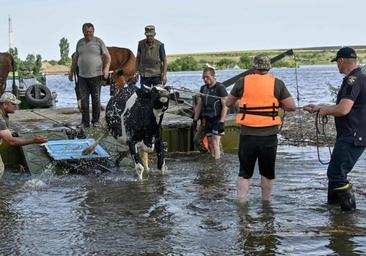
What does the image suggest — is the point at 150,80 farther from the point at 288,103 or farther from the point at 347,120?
the point at 347,120

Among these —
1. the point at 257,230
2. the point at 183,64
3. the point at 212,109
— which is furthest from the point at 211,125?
the point at 183,64

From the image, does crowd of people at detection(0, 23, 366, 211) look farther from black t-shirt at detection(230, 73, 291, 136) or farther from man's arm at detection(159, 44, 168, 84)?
man's arm at detection(159, 44, 168, 84)

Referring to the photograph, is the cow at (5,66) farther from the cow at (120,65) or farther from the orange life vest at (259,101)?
the orange life vest at (259,101)

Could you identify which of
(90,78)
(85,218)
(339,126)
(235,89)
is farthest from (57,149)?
(339,126)

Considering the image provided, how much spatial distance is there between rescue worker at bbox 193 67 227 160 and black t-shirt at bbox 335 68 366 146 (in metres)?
4.31

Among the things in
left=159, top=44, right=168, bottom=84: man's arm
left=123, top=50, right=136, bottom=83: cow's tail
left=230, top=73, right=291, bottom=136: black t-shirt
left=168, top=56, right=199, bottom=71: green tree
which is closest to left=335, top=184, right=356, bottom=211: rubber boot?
left=230, top=73, right=291, bottom=136: black t-shirt

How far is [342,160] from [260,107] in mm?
1187

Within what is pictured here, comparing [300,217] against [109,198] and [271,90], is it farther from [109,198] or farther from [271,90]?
[109,198]

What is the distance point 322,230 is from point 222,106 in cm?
540

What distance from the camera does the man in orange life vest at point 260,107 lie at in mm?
7984

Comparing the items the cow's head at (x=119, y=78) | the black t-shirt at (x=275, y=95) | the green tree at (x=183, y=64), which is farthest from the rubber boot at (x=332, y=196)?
the green tree at (x=183, y=64)

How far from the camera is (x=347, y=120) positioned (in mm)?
7922

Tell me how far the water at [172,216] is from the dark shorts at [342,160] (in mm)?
406

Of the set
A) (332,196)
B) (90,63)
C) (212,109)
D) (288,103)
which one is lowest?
(332,196)
